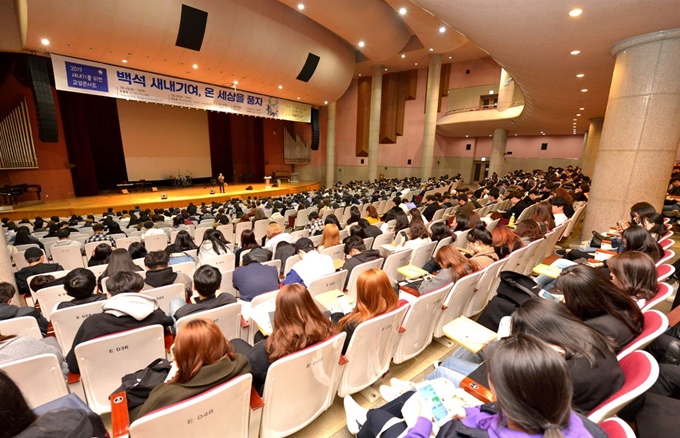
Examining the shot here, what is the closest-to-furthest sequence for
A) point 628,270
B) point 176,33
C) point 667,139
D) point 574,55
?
1. point 628,270
2. point 667,139
3. point 574,55
4. point 176,33

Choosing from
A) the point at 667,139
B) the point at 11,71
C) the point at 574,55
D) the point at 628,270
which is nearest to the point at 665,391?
the point at 628,270

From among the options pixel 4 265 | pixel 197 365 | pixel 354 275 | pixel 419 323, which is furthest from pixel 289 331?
pixel 4 265

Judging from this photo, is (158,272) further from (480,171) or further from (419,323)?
(480,171)

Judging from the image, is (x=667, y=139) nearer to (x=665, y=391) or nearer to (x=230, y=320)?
(x=665, y=391)

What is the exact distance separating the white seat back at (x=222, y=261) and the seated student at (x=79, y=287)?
1550mm

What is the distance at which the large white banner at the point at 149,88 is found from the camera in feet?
31.6

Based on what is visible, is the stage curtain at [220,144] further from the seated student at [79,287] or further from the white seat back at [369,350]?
the white seat back at [369,350]

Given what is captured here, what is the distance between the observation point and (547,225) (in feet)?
16.5

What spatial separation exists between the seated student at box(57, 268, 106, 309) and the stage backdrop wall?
1602cm

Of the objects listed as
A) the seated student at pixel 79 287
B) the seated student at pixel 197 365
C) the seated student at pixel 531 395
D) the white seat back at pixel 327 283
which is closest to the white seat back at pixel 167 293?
the seated student at pixel 79 287

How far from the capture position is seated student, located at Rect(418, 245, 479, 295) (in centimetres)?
288

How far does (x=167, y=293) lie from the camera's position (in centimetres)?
300

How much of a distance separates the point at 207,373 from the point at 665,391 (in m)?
2.70

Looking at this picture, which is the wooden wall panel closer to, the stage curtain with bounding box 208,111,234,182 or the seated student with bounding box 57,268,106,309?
the stage curtain with bounding box 208,111,234,182
